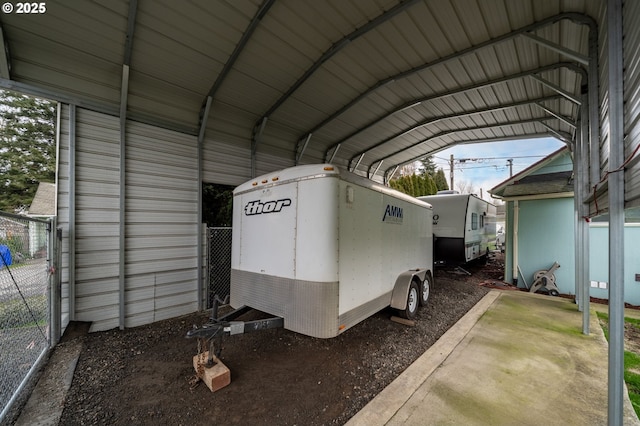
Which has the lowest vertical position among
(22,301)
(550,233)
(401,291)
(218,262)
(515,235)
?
(401,291)

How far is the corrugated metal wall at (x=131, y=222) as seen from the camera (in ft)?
15.1

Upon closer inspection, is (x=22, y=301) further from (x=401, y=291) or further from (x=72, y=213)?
(x=401, y=291)

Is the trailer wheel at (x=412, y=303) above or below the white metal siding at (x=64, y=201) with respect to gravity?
below

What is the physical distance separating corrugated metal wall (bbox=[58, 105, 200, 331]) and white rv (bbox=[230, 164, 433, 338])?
6.97 ft

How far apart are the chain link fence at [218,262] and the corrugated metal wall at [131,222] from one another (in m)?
0.34

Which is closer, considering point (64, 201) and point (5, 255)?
point (5, 255)

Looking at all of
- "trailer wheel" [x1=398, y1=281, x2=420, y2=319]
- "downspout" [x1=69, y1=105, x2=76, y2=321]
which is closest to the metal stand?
"trailer wheel" [x1=398, y1=281, x2=420, y2=319]

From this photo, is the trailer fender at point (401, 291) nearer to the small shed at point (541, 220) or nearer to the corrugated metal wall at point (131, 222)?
the corrugated metal wall at point (131, 222)

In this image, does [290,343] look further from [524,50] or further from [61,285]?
[524,50]

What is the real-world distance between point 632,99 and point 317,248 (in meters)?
3.10

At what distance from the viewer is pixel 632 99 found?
200 centimetres

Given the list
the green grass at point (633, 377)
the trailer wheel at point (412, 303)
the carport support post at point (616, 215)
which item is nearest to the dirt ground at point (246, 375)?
the trailer wheel at point (412, 303)
